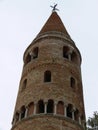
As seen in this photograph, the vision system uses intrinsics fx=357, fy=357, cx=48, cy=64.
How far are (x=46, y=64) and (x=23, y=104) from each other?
2.54 meters

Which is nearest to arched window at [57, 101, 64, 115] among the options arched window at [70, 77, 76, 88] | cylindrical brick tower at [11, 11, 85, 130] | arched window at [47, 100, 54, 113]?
cylindrical brick tower at [11, 11, 85, 130]

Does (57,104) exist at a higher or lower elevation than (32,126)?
higher

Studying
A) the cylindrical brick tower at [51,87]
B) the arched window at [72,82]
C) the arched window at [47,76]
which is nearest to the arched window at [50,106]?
the cylindrical brick tower at [51,87]

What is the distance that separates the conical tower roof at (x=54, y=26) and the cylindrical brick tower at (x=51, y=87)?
0.61 feet

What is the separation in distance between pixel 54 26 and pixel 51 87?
5.58 metres

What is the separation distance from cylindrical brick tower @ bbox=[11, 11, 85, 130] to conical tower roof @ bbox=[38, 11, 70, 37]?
19 centimetres

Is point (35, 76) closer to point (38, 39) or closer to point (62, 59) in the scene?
point (62, 59)

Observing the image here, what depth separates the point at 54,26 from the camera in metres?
21.1

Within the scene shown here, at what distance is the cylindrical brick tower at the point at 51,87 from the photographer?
1544cm

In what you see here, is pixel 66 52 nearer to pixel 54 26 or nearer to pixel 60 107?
pixel 54 26

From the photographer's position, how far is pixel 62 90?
16.6m

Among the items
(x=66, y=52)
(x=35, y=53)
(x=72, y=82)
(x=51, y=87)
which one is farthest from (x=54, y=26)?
(x=51, y=87)

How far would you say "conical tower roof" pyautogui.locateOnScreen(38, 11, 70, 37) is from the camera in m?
20.6

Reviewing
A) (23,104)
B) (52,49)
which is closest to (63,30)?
(52,49)
